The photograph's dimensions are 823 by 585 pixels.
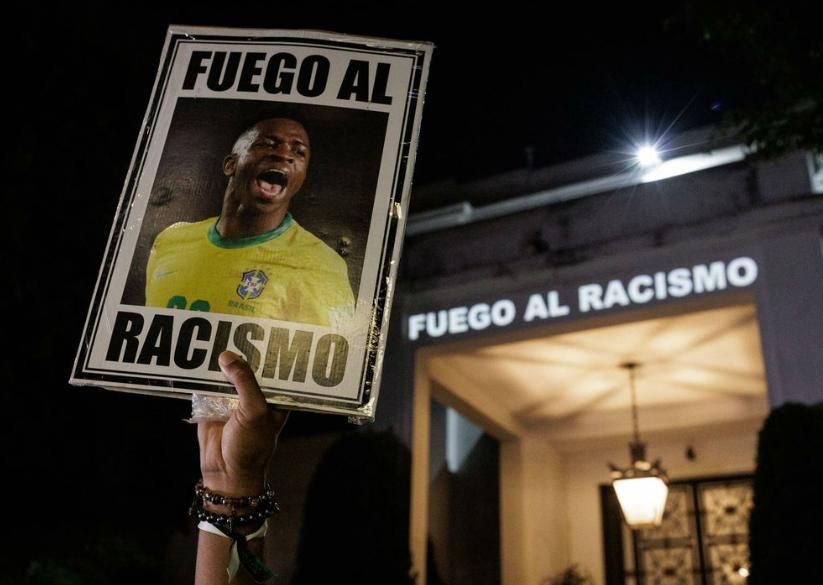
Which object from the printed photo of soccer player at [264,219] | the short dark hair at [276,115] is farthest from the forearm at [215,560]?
the short dark hair at [276,115]

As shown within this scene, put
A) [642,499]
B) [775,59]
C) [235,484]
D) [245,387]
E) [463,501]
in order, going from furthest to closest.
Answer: [463,501] < [642,499] < [775,59] < [235,484] < [245,387]

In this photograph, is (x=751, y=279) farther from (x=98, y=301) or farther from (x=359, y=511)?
(x=98, y=301)

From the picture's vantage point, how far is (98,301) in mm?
1903

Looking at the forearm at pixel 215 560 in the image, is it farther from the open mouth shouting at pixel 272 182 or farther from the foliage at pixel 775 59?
the foliage at pixel 775 59

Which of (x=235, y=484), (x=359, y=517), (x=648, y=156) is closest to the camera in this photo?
(x=235, y=484)

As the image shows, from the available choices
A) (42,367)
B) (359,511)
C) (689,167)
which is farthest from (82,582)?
(689,167)

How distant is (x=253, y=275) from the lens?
1897 millimetres

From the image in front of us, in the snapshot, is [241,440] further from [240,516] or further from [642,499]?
[642,499]

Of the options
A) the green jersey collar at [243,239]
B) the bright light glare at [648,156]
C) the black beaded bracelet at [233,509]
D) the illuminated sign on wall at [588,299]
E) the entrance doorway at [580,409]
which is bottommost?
the black beaded bracelet at [233,509]

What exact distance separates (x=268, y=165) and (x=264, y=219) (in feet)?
0.56

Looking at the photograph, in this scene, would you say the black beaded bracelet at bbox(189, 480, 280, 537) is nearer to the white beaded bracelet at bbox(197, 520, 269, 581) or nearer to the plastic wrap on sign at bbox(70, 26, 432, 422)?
the white beaded bracelet at bbox(197, 520, 269, 581)

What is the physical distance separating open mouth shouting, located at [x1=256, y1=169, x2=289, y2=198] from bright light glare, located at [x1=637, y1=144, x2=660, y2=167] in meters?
7.75

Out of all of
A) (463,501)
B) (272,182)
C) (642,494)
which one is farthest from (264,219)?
(463,501)

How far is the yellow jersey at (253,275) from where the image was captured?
6.10ft
